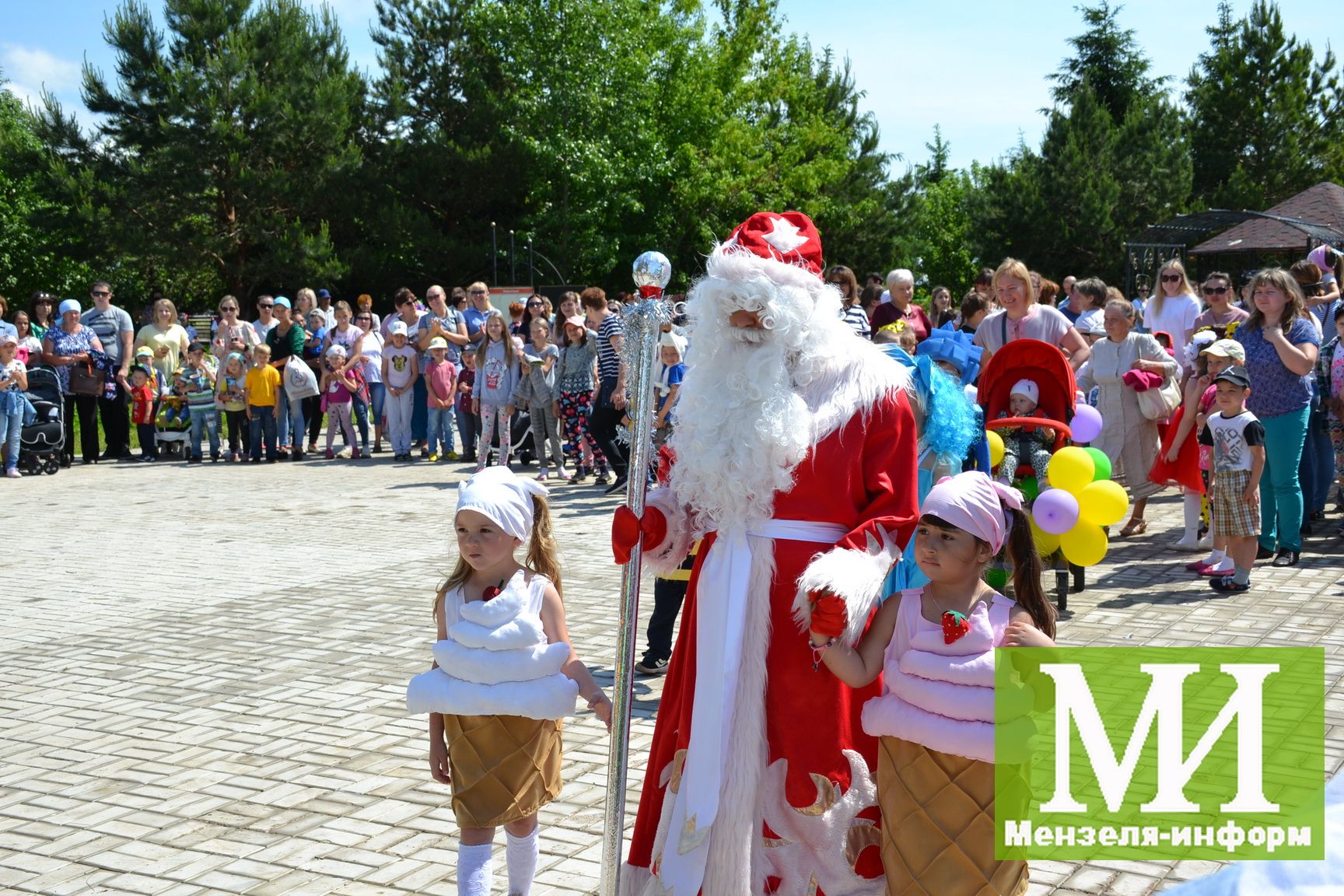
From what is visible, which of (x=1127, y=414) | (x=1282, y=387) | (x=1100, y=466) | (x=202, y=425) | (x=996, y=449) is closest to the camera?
(x=996, y=449)

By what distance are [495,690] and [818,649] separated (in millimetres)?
889

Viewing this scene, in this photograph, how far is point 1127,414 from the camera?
32.6 ft

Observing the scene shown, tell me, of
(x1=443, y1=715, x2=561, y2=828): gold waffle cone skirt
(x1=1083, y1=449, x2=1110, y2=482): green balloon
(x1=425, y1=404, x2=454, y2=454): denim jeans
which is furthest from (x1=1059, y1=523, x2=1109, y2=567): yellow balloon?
(x1=425, y1=404, x2=454, y2=454): denim jeans

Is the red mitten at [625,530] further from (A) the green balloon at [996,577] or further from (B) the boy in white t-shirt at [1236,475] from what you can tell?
(B) the boy in white t-shirt at [1236,475]

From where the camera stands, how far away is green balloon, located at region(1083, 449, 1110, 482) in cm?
693

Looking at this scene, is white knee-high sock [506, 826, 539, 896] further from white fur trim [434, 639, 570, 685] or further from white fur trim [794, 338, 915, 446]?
white fur trim [794, 338, 915, 446]

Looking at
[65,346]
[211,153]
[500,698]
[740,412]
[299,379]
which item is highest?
[211,153]

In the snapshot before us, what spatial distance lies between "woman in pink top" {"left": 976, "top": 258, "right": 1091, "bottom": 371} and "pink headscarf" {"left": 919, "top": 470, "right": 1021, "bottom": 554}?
4951 mm

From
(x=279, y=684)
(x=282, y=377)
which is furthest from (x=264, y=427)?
(x=279, y=684)

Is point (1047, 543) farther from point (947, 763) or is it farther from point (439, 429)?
point (439, 429)

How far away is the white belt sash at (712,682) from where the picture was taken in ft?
10.8

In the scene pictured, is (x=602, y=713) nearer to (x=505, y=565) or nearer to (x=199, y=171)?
(x=505, y=565)

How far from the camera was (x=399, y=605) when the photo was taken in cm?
810

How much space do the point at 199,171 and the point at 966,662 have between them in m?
35.3
